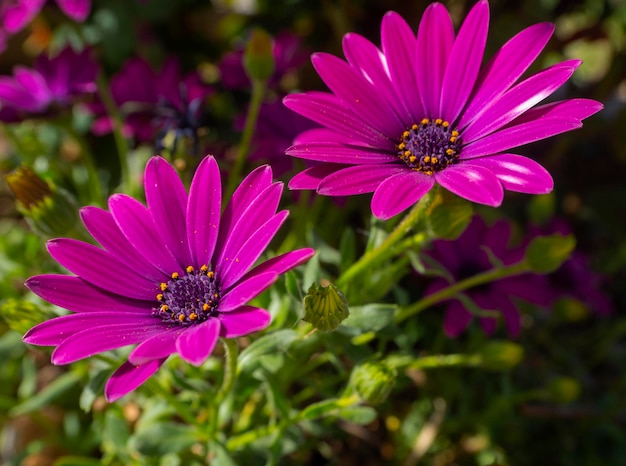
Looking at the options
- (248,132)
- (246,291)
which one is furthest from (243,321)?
(248,132)

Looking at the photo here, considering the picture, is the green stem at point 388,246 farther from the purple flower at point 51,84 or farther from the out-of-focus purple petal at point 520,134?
the purple flower at point 51,84

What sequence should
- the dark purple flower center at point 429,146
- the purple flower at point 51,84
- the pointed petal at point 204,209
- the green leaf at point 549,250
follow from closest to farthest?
the pointed petal at point 204,209
the dark purple flower center at point 429,146
the green leaf at point 549,250
the purple flower at point 51,84

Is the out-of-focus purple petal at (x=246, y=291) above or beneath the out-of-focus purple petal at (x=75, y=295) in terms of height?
beneath

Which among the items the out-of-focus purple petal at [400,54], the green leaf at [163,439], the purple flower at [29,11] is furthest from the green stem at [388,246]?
the purple flower at [29,11]

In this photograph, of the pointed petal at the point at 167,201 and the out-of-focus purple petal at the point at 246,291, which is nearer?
the out-of-focus purple petal at the point at 246,291

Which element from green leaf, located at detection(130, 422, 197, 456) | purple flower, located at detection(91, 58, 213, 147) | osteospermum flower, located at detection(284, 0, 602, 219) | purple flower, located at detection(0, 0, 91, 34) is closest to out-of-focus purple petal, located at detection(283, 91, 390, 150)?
osteospermum flower, located at detection(284, 0, 602, 219)

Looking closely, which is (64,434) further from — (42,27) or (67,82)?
(42,27)
